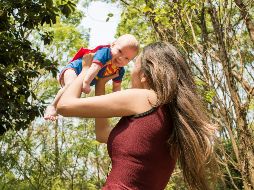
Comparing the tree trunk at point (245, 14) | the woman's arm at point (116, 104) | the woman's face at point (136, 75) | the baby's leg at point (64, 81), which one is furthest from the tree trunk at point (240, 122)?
the woman's arm at point (116, 104)

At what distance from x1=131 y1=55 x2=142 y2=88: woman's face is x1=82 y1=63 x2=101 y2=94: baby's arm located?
0.35m

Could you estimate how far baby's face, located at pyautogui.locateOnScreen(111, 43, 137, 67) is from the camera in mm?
2430

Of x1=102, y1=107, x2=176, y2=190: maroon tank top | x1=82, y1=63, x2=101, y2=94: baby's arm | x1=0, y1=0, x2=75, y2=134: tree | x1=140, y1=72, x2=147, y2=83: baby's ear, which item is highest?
x1=0, y1=0, x2=75, y2=134: tree

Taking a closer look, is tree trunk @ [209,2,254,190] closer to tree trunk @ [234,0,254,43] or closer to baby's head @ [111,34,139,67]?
tree trunk @ [234,0,254,43]

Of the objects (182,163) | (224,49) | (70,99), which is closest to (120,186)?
(182,163)

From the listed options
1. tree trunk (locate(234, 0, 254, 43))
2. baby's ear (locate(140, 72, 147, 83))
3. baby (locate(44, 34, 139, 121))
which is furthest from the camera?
tree trunk (locate(234, 0, 254, 43))

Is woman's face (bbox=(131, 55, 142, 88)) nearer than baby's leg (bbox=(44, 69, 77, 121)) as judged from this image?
Yes

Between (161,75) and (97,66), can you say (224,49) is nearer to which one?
(97,66)

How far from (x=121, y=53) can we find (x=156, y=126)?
90 cm

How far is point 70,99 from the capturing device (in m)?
1.77

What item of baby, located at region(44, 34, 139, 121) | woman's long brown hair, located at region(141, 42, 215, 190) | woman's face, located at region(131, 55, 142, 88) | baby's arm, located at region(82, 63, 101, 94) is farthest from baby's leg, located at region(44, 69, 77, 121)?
woman's long brown hair, located at region(141, 42, 215, 190)

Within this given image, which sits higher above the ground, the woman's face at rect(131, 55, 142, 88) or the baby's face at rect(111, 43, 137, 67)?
the baby's face at rect(111, 43, 137, 67)

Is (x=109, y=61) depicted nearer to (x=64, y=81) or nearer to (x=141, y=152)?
(x=64, y=81)

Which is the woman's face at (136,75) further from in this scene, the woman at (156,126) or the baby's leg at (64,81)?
the baby's leg at (64,81)
